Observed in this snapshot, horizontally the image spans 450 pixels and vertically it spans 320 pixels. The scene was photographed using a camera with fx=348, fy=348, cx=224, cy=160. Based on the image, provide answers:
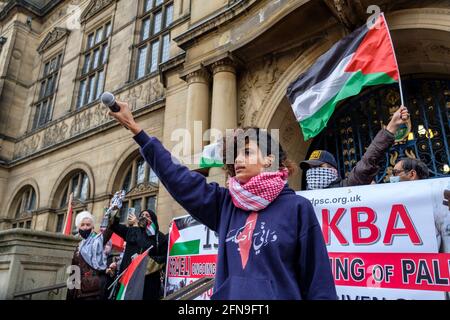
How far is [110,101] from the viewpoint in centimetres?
156

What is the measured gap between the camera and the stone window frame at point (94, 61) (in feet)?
43.9

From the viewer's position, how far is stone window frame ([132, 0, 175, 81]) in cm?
1149

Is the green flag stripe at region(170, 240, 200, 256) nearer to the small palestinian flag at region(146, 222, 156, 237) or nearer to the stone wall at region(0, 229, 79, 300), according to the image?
the small palestinian flag at region(146, 222, 156, 237)

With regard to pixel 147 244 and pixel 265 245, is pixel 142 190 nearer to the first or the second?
pixel 147 244

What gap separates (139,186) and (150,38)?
535cm

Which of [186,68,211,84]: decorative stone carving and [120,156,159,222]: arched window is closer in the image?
[186,68,211,84]: decorative stone carving

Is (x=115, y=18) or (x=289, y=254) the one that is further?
(x=115, y=18)

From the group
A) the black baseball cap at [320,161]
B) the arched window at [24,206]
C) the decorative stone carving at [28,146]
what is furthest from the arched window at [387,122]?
the decorative stone carving at [28,146]

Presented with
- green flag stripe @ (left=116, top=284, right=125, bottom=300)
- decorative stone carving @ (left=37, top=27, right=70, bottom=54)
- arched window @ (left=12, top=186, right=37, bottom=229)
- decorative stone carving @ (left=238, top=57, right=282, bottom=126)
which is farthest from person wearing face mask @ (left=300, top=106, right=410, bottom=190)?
decorative stone carving @ (left=37, top=27, right=70, bottom=54)

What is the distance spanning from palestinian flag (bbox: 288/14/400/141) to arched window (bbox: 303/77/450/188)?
5.92 feet

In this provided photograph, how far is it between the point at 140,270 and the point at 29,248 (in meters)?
1.61
